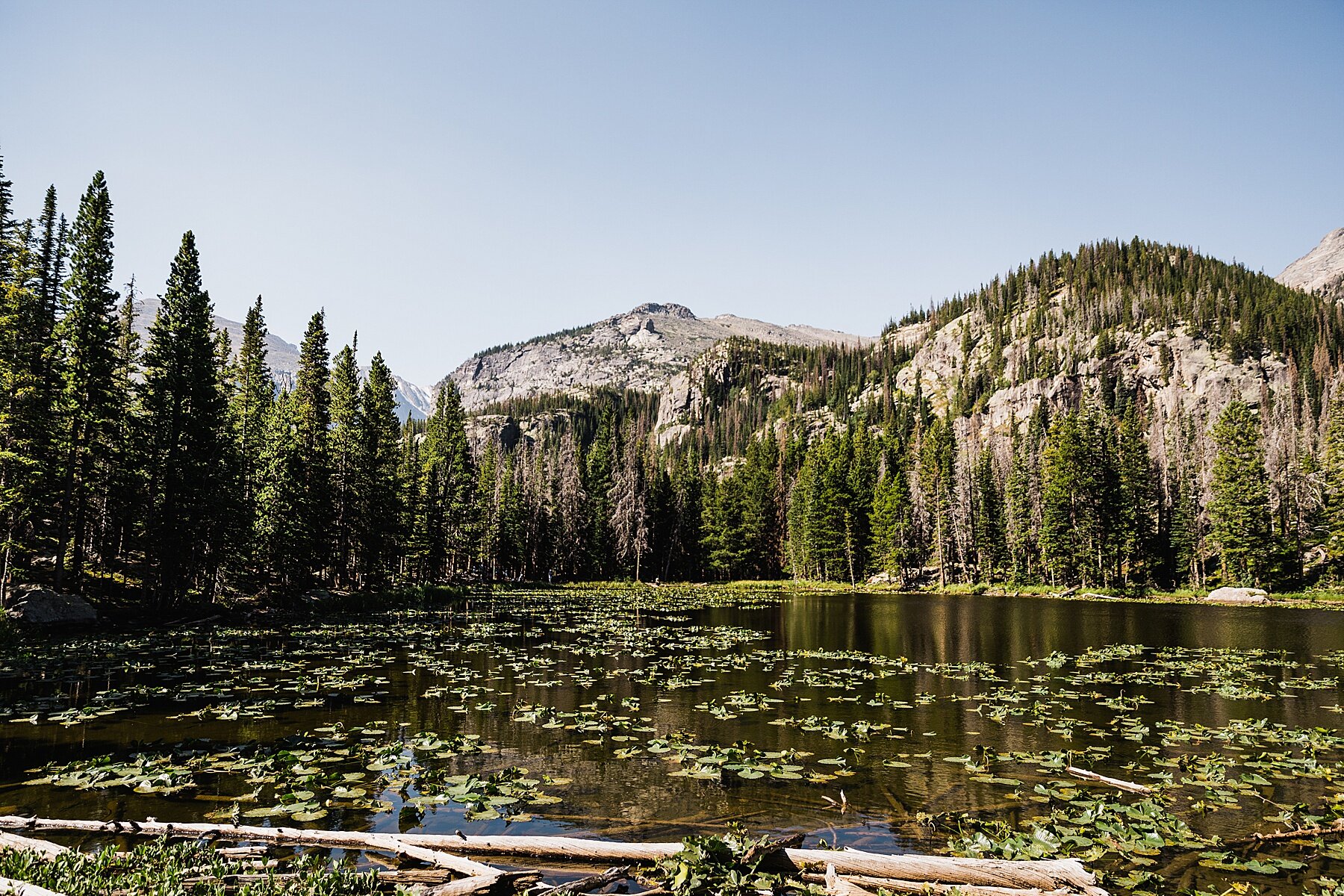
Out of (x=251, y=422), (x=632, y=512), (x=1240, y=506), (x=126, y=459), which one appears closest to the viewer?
(x=126, y=459)

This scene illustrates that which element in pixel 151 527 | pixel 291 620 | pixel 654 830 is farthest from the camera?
pixel 291 620

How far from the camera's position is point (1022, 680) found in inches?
803

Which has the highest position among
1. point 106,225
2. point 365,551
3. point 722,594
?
point 106,225

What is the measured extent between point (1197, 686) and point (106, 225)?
52100mm

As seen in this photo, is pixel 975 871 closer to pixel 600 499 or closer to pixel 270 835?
pixel 270 835

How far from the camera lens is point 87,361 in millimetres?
34406

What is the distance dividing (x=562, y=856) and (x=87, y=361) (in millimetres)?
40547

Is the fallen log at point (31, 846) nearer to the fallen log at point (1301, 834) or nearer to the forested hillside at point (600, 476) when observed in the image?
the fallen log at point (1301, 834)

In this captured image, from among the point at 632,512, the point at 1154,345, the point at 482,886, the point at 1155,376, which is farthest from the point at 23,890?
the point at 1154,345

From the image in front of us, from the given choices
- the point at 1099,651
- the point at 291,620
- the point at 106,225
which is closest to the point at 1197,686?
the point at 1099,651

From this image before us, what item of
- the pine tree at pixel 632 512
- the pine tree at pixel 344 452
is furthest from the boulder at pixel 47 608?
the pine tree at pixel 632 512

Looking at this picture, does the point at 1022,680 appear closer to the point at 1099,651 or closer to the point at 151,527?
the point at 1099,651

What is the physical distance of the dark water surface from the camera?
9617 millimetres

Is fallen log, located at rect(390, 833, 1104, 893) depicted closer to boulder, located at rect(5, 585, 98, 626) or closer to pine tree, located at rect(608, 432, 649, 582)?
boulder, located at rect(5, 585, 98, 626)
